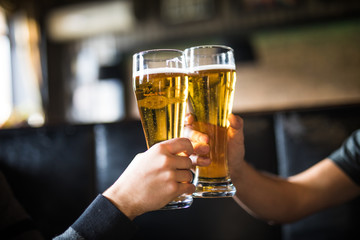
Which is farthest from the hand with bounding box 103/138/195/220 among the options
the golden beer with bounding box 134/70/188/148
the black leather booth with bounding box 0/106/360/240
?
the black leather booth with bounding box 0/106/360/240

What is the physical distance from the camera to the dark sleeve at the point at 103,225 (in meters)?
0.67

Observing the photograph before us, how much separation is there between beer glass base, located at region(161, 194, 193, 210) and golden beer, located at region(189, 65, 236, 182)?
0.09 metres

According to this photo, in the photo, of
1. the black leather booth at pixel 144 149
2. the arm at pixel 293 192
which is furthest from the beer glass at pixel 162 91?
the black leather booth at pixel 144 149

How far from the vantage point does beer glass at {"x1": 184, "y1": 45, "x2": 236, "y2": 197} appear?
0.79 m

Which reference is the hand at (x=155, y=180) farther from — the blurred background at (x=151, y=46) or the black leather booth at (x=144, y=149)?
the blurred background at (x=151, y=46)

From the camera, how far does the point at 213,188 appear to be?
2.59 ft

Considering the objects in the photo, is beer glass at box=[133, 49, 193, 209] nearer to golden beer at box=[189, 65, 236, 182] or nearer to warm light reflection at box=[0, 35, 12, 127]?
golden beer at box=[189, 65, 236, 182]

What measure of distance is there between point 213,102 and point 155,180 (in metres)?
0.25

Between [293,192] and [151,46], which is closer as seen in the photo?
[293,192]

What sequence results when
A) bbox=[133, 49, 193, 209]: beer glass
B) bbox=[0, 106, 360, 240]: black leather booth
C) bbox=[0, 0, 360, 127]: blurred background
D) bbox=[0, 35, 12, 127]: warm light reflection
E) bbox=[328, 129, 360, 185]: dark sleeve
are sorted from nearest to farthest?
bbox=[133, 49, 193, 209]: beer glass, bbox=[328, 129, 360, 185]: dark sleeve, bbox=[0, 106, 360, 240]: black leather booth, bbox=[0, 0, 360, 127]: blurred background, bbox=[0, 35, 12, 127]: warm light reflection

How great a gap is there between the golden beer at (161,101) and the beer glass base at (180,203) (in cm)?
14

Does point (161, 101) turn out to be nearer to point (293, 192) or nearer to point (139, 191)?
point (139, 191)

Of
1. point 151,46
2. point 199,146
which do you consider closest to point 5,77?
point 151,46

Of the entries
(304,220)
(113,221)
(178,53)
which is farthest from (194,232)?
(178,53)
